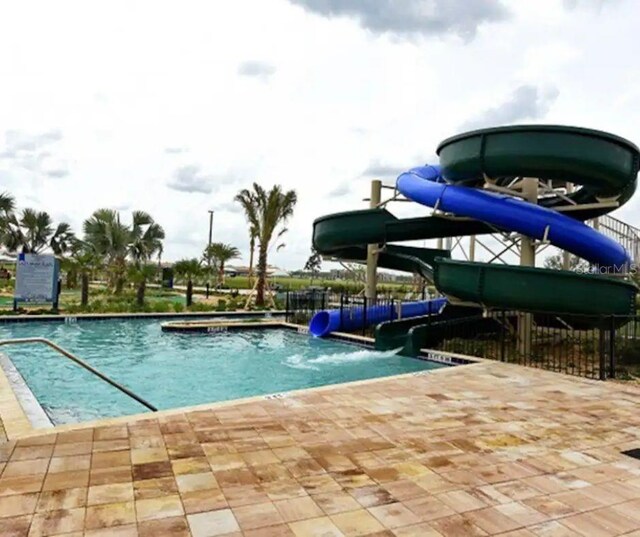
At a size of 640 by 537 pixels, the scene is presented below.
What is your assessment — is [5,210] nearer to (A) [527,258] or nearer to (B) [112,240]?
(B) [112,240]

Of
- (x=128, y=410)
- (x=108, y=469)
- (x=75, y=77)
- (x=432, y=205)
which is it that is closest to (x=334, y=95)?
(x=432, y=205)

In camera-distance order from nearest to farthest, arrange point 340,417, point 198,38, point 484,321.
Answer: point 340,417 → point 198,38 → point 484,321

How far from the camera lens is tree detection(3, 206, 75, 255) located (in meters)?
27.7

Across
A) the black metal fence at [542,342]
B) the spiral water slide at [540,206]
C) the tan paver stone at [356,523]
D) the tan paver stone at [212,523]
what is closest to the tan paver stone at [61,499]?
the tan paver stone at [212,523]

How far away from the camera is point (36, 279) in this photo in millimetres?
18297

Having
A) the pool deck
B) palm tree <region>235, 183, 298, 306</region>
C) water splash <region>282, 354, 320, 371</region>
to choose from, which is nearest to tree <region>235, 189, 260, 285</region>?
palm tree <region>235, 183, 298, 306</region>

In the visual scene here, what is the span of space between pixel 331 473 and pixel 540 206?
9.13m

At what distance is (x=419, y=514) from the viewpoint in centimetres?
310

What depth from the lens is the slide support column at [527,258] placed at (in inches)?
441

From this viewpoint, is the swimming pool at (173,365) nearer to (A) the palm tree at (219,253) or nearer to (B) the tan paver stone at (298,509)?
(B) the tan paver stone at (298,509)

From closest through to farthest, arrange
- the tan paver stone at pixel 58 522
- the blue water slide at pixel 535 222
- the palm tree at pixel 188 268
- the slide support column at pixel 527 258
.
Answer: the tan paver stone at pixel 58 522, the blue water slide at pixel 535 222, the slide support column at pixel 527 258, the palm tree at pixel 188 268

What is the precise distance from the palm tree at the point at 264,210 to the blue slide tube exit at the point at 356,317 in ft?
28.2

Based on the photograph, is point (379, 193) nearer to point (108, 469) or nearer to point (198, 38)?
point (198, 38)

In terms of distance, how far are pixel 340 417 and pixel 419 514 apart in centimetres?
213
